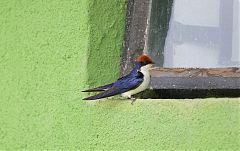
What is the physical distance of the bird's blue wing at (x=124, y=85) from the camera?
1.78 m

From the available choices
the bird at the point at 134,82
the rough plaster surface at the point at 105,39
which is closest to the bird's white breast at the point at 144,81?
the bird at the point at 134,82

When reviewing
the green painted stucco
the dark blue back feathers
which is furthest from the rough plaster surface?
the dark blue back feathers

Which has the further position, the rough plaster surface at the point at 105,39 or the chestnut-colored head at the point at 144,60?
the rough plaster surface at the point at 105,39

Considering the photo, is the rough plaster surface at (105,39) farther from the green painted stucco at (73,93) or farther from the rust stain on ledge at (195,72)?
the rust stain on ledge at (195,72)

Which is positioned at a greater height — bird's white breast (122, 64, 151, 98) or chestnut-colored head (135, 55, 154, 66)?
chestnut-colored head (135, 55, 154, 66)

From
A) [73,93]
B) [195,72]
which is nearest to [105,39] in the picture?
[73,93]

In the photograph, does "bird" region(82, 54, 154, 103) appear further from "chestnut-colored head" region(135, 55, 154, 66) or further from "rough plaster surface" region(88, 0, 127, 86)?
"rough plaster surface" region(88, 0, 127, 86)

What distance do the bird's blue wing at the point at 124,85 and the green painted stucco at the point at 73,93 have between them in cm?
4

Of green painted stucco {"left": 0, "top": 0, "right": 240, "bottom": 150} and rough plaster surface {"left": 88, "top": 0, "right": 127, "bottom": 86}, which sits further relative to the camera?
rough plaster surface {"left": 88, "top": 0, "right": 127, "bottom": 86}

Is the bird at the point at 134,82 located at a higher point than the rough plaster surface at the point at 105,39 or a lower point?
lower

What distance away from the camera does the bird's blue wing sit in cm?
178

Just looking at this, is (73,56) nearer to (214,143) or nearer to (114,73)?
(114,73)

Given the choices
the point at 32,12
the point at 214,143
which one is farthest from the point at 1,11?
the point at 214,143

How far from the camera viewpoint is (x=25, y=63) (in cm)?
205
